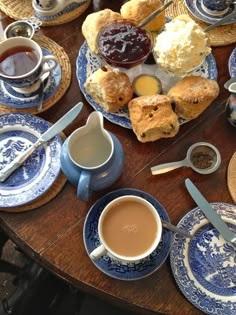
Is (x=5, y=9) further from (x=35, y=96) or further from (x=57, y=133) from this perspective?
(x=57, y=133)

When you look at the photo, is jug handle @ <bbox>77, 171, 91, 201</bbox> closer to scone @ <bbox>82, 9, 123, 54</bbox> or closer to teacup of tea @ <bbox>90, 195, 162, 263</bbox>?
teacup of tea @ <bbox>90, 195, 162, 263</bbox>

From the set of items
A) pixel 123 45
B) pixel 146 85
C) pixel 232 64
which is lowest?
pixel 232 64

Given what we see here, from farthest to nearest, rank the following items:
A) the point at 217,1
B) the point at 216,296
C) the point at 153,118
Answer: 1. the point at 217,1
2. the point at 153,118
3. the point at 216,296

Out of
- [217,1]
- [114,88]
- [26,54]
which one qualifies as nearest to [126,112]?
[114,88]

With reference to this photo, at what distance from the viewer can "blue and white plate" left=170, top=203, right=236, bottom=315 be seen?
3.24 feet

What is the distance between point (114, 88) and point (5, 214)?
0.40 meters

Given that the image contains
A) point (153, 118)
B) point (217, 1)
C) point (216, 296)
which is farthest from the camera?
point (217, 1)

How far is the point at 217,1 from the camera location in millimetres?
1329

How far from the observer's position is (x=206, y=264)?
1.03 meters

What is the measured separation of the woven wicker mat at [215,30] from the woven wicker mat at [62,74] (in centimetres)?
35

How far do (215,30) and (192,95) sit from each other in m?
0.32

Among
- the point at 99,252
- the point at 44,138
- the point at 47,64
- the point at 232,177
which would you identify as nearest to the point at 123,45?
the point at 47,64

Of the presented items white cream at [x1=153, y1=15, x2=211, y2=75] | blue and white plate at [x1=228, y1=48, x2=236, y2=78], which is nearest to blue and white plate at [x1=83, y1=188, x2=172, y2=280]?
white cream at [x1=153, y1=15, x2=211, y2=75]

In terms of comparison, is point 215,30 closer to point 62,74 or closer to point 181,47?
point 181,47
